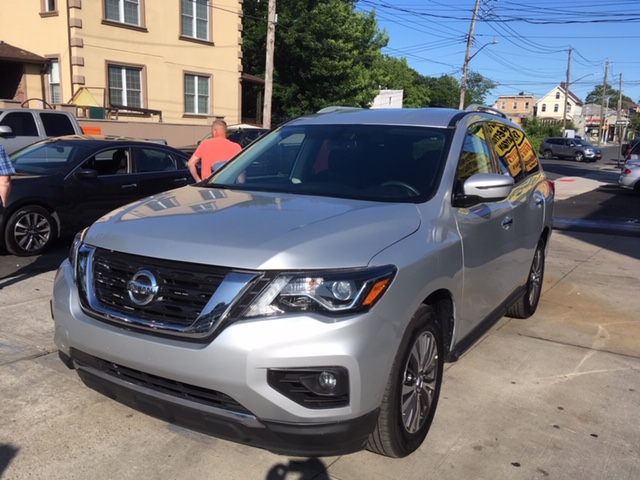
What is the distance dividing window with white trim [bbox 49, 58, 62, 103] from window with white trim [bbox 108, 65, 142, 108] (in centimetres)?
175

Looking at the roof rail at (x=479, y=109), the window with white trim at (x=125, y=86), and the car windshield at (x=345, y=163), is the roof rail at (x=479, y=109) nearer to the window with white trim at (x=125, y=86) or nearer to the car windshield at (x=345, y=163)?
the car windshield at (x=345, y=163)

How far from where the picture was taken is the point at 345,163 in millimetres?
3934

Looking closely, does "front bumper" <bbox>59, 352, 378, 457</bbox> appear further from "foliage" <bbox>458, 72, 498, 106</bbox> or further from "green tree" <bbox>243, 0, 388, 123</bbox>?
"foliage" <bbox>458, 72, 498, 106</bbox>

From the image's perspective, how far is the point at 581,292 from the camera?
661cm

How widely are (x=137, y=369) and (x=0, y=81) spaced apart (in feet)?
77.4

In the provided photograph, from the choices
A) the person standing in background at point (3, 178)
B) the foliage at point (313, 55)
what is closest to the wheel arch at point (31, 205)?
the person standing in background at point (3, 178)

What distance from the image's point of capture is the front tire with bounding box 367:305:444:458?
110 inches

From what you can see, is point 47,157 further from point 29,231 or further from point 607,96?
point 607,96

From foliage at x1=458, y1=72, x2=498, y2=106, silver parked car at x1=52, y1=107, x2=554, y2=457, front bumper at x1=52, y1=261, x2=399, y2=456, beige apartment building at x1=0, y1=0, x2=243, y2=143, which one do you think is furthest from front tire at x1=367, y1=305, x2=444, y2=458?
foliage at x1=458, y1=72, x2=498, y2=106

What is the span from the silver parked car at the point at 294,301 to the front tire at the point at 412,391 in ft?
0.03

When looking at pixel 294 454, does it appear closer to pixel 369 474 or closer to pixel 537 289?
pixel 369 474

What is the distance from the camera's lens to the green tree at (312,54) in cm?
3158

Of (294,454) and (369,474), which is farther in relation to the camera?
(369,474)

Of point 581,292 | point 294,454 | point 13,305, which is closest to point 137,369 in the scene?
point 294,454
